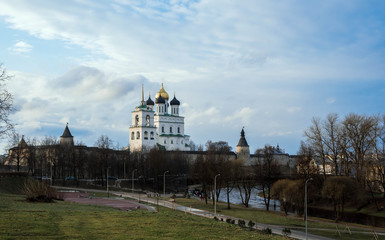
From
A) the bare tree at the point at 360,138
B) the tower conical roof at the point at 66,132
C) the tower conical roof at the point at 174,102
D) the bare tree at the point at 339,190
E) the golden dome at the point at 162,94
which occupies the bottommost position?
the bare tree at the point at 339,190

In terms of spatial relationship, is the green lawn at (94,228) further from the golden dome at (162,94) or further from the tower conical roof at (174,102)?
the golden dome at (162,94)

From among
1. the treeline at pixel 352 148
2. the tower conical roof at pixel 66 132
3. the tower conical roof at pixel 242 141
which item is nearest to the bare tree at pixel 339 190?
the treeline at pixel 352 148

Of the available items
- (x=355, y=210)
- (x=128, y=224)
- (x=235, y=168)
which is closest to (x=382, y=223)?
(x=355, y=210)

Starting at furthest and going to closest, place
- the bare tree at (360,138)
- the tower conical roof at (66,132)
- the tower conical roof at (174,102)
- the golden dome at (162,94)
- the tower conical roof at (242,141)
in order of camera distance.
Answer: the tower conical roof at (242,141), the golden dome at (162,94), the tower conical roof at (174,102), the tower conical roof at (66,132), the bare tree at (360,138)

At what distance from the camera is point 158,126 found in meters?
162

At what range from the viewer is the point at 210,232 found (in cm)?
2873

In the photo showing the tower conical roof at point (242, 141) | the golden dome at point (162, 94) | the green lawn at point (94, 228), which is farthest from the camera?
the tower conical roof at point (242, 141)

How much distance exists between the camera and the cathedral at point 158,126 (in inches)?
5969

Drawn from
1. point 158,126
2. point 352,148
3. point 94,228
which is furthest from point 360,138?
point 158,126

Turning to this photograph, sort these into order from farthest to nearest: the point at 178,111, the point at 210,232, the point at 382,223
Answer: the point at 178,111
the point at 382,223
the point at 210,232

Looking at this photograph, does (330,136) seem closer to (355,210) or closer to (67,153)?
(355,210)

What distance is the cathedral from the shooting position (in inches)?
5969

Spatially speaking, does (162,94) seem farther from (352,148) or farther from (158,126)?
(352,148)

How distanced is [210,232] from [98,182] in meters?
83.3
